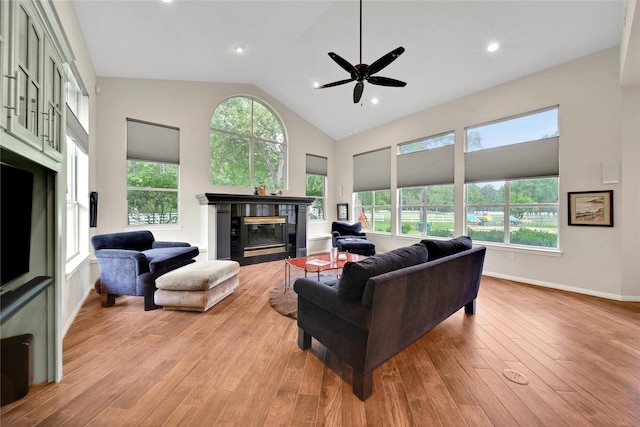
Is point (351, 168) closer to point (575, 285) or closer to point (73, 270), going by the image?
point (575, 285)

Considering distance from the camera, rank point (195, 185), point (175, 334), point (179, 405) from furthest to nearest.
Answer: point (195, 185) < point (175, 334) < point (179, 405)

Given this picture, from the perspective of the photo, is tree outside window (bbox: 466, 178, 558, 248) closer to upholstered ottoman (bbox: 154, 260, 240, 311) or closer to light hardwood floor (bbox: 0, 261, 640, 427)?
light hardwood floor (bbox: 0, 261, 640, 427)

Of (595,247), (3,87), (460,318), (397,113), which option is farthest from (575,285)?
(3,87)

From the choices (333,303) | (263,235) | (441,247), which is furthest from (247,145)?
(333,303)

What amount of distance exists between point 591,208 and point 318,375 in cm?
437

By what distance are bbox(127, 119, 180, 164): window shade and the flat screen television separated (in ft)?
10.6

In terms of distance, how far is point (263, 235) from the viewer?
5699mm

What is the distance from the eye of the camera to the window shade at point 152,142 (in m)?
4.38

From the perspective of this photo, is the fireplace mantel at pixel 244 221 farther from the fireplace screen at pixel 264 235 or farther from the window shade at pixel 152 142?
the window shade at pixel 152 142

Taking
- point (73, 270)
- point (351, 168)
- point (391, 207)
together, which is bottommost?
point (73, 270)

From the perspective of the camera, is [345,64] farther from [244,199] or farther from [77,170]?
[77,170]

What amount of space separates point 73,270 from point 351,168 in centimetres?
587

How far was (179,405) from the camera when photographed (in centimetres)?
152

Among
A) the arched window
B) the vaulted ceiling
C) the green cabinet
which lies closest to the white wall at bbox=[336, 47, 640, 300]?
the vaulted ceiling
